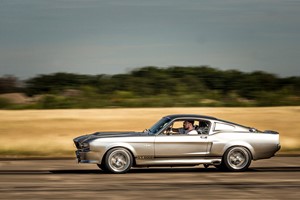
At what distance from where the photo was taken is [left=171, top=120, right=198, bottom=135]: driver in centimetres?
1702

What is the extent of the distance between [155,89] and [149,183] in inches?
1323

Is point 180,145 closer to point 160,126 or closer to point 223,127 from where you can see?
point 160,126

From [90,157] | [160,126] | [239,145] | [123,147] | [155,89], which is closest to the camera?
[90,157]

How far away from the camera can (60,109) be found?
37.8 m

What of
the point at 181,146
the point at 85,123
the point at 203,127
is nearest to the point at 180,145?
the point at 181,146

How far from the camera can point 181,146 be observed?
1666 cm

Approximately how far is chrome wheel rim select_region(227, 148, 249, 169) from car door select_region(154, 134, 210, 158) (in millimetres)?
650

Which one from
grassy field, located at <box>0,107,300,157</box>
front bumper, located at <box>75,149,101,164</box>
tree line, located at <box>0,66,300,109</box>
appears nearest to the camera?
front bumper, located at <box>75,149,101,164</box>

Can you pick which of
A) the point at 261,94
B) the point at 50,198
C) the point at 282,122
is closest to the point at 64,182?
the point at 50,198

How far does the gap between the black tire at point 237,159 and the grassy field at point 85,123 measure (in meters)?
9.80

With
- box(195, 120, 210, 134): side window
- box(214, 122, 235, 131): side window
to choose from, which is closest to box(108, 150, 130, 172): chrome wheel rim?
box(195, 120, 210, 134): side window

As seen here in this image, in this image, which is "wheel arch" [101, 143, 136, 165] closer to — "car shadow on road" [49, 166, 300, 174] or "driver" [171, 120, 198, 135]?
"car shadow on road" [49, 166, 300, 174]

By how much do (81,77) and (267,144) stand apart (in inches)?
1389

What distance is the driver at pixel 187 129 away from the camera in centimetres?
1702
